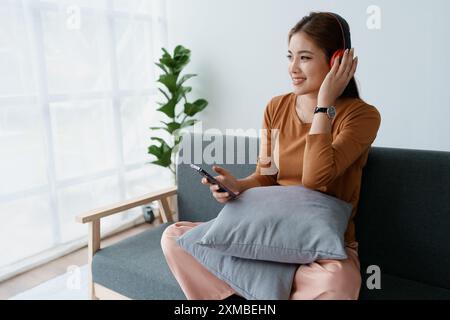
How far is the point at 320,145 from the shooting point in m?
1.30

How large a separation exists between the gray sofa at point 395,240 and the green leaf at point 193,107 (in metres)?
1.57

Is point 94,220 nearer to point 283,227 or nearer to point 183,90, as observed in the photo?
point 283,227

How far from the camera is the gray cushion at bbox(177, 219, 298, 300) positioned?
125 cm

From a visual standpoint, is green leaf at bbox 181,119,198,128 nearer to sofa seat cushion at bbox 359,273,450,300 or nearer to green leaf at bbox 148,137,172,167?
green leaf at bbox 148,137,172,167

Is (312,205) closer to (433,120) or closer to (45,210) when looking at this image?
(433,120)

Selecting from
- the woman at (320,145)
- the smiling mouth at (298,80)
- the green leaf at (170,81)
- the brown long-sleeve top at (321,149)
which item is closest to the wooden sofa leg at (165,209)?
the woman at (320,145)

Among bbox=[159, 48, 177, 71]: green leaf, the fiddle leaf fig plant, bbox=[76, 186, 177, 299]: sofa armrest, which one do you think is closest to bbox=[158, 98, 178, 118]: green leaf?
the fiddle leaf fig plant

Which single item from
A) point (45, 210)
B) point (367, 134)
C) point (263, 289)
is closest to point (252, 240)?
point (263, 289)

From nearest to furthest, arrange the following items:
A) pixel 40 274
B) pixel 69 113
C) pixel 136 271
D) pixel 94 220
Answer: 1. pixel 136 271
2. pixel 94 220
3. pixel 40 274
4. pixel 69 113

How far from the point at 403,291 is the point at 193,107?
210cm

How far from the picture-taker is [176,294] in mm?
1495

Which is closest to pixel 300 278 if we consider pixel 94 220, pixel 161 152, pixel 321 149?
pixel 321 149

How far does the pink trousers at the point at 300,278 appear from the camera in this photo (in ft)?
3.92

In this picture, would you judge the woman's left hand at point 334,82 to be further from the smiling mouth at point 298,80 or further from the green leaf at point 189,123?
the green leaf at point 189,123
